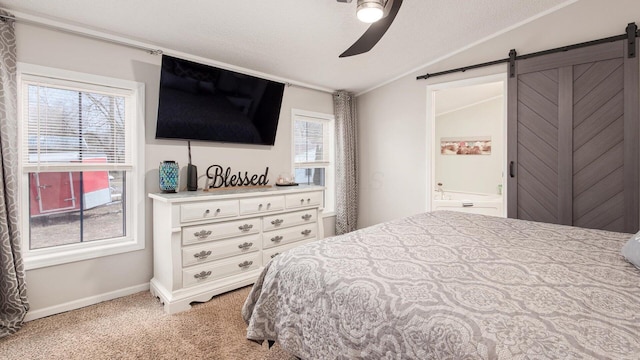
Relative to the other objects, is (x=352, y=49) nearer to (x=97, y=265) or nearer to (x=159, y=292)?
(x=159, y=292)

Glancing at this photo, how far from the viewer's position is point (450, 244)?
144 cm

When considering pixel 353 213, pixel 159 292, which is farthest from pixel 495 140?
pixel 159 292

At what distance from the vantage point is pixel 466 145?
5.34 metres

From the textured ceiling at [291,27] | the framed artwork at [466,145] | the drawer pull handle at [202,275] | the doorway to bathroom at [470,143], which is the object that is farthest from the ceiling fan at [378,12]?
the framed artwork at [466,145]

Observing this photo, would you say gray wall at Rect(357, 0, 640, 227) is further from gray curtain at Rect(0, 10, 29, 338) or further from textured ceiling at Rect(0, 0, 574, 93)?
gray curtain at Rect(0, 10, 29, 338)

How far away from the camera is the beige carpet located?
1.76 m

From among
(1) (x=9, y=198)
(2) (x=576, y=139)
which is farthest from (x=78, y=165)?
(2) (x=576, y=139)

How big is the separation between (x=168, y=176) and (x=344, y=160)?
7.76ft

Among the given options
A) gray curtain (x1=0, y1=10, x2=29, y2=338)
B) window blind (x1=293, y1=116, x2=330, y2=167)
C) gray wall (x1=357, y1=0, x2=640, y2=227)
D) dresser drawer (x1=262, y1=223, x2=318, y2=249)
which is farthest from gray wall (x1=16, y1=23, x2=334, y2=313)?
gray wall (x1=357, y1=0, x2=640, y2=227)

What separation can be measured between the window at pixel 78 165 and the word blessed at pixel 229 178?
0.65m

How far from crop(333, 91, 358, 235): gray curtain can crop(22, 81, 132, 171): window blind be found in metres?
2.59

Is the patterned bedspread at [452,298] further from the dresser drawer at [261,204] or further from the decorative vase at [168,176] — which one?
the decorative vase at [168,176]

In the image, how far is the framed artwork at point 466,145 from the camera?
5148 millimetres

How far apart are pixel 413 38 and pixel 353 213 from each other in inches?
96.0
